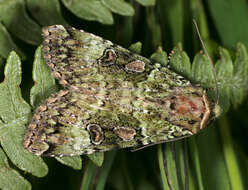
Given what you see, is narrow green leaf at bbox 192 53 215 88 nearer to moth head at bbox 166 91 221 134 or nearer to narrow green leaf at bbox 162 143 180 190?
moth head at bbox 166 91 221 134

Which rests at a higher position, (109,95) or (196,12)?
(196,12)

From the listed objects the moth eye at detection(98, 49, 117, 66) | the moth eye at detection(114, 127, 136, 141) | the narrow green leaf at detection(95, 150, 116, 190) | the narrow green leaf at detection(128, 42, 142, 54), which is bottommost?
the narrow green leaf at detection(95, 150, 116, 190)

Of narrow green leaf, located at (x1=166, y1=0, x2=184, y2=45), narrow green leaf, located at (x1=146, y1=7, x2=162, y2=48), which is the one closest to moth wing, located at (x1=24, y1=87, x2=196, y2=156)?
narrow green leaf, located at (x1=146, y1=7, x2=162, y2=48)

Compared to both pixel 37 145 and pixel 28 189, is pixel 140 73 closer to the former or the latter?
pixel 37 145

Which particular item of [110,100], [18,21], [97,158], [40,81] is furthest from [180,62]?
[18,21]

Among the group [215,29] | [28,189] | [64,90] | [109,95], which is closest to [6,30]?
[64,90]

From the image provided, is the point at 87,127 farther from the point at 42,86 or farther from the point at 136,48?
the point at 136,48

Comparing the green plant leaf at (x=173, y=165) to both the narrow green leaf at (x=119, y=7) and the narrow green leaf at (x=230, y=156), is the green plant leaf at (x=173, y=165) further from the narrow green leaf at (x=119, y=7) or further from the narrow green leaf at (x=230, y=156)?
the narrow green leaf at (x=119, y=7)
